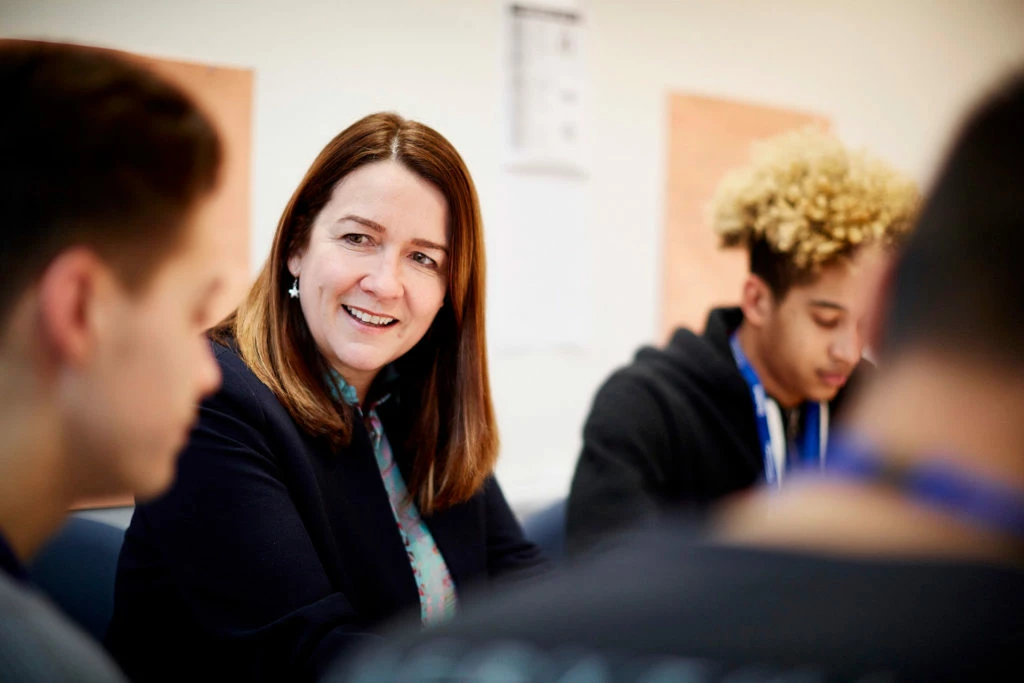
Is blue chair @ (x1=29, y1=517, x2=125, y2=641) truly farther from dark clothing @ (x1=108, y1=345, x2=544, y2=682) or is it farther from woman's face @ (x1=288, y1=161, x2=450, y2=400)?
woman's face @ (x1=288, y1=161, x2=450, y2=400)

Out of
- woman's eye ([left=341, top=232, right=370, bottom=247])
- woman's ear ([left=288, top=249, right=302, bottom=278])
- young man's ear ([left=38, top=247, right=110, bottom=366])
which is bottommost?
young man's ear ([left=38, top=247, right=110, bottom=366])

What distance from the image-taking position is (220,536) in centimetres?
77

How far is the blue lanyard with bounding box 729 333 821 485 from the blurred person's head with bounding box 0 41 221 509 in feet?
3.58

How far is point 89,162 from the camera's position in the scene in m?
0.46

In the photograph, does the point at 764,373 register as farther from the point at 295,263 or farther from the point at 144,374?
the point at 144,374

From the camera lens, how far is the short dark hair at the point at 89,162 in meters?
0.45

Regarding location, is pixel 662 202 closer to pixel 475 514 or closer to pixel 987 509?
pixel 475 514

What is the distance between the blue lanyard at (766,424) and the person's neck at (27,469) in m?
1.13

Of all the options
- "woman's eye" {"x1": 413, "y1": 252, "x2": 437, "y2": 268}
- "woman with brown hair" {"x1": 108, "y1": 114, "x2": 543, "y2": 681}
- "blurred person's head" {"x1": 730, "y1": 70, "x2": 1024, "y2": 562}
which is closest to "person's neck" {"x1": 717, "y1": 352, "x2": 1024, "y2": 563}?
"blurred person's head" {"x1": 730, "y1": 70, "x2": 1024, "y2": 562}

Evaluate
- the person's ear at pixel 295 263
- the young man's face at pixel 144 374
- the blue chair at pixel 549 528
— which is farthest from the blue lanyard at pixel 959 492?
the blue chair at pixel 549 528

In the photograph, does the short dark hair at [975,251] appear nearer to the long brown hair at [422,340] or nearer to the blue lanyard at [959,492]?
the blue lanyard at [959,492]

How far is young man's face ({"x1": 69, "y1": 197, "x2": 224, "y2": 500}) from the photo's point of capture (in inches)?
18.4

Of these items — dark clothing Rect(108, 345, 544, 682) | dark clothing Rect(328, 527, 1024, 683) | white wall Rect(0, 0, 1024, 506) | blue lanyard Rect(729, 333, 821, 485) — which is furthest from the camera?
blue lanyard Rect(729, 333, 821, 485)

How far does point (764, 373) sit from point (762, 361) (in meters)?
0.02
